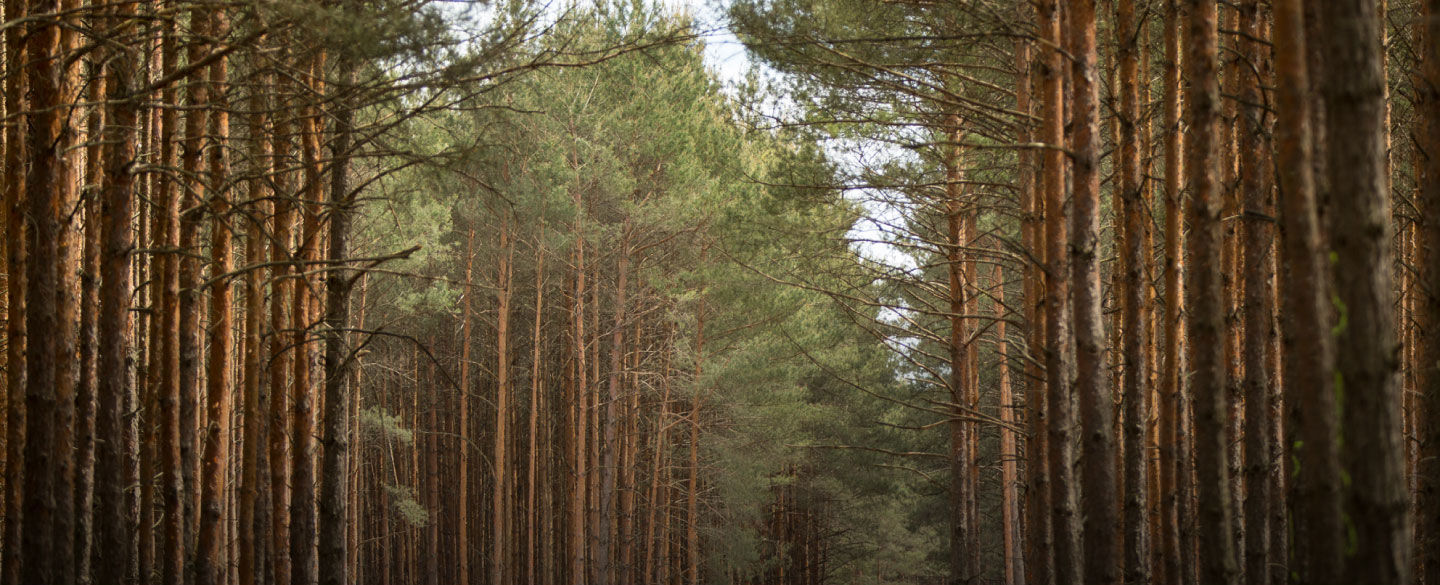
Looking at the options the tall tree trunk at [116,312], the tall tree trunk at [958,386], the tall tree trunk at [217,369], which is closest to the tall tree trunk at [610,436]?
the tall tree trunk at [958,386]

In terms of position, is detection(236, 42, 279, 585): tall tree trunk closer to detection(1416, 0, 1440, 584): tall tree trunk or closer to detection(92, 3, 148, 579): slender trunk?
detection(92, 3, 148, 579): slender trunk

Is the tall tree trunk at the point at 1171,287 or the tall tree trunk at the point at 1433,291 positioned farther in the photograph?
the tall tree trunk at the point at 1171,287

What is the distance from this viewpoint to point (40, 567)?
20.5 feet

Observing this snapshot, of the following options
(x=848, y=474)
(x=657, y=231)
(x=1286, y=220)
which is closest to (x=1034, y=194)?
(x=1286, y=220)

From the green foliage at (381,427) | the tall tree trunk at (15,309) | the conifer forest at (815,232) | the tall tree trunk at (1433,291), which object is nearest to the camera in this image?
the conifer forest at (815,232)

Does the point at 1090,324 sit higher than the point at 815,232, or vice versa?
the point at 815,232

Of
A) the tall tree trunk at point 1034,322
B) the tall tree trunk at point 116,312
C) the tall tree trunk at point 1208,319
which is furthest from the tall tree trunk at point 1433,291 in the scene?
the tall tree trunk at point 116,312

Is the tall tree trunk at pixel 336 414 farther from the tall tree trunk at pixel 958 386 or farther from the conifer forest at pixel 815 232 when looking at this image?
the tall tree trunk at pixel 958 386

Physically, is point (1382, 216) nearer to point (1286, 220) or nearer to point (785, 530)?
point (1286, 220)

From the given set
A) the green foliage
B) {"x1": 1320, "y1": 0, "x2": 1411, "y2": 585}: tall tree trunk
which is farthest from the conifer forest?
the green foliage

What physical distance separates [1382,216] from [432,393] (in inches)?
1051

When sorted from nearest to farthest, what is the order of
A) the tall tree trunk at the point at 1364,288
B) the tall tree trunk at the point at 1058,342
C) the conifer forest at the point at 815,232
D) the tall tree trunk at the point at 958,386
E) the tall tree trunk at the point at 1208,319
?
the tall tree trunk at the point at 1364,288 → the conifer forest at the point at 815,232 → the tall tree trunk at the point at 1208,319 → the tall tree trunk at the point at 1058,342 → the tall tree trunk at the point at 958,386

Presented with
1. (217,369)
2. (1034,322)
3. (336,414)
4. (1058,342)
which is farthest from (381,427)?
(1058,342)

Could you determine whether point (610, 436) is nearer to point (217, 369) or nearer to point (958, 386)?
point (958, 386)
